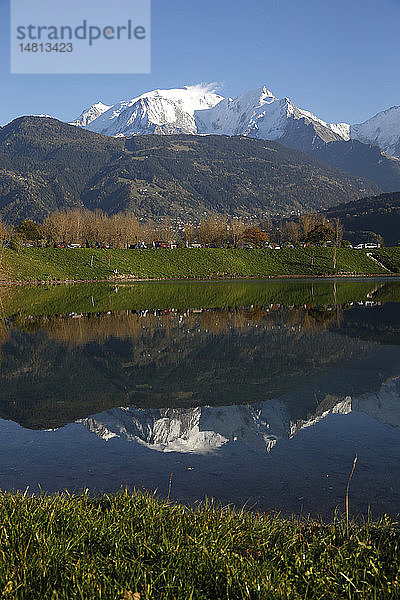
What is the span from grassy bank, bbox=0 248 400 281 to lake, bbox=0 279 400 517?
82.8 meters

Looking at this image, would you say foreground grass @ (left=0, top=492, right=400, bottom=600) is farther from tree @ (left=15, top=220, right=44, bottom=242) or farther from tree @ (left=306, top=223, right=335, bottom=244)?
tree @ (left=306, top=223, right=335, bottom=244)

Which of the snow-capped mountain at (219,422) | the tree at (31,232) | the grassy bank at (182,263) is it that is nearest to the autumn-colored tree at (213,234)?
the grassy bank at (182,263)

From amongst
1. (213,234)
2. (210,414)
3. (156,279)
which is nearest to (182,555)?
(210,414)

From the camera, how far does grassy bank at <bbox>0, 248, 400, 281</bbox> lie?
11425 centimetres

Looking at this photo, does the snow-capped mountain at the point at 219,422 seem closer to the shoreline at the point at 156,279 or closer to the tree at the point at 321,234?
the shoreline at the point at 156,279

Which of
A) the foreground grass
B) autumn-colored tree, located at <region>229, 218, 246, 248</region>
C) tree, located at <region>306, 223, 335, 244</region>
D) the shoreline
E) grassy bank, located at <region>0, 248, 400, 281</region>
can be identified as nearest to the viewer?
the foreground grass

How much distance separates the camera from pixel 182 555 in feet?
22.6

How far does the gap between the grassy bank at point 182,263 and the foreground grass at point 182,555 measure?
340 ft

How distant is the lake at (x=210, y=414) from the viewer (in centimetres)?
1132

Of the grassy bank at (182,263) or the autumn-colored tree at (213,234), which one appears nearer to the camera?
the grassy bank at (182,263)

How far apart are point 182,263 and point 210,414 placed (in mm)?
121040

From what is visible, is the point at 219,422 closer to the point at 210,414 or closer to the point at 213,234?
the point at 210,414

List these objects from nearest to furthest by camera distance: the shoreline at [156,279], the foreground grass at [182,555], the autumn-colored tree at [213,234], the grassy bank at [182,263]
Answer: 1. the foreground grass at [182,555]
2. the shoreline at [156,279]
3. the grassy bank at [182,263]
4. the autumn-colored tree at [213,234]

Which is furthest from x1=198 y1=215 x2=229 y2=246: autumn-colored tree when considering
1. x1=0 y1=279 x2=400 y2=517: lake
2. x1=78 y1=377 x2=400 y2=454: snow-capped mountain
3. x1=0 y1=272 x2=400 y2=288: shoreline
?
x1=78 y1=377 x2=400 y2=454: snow-capped mountain
